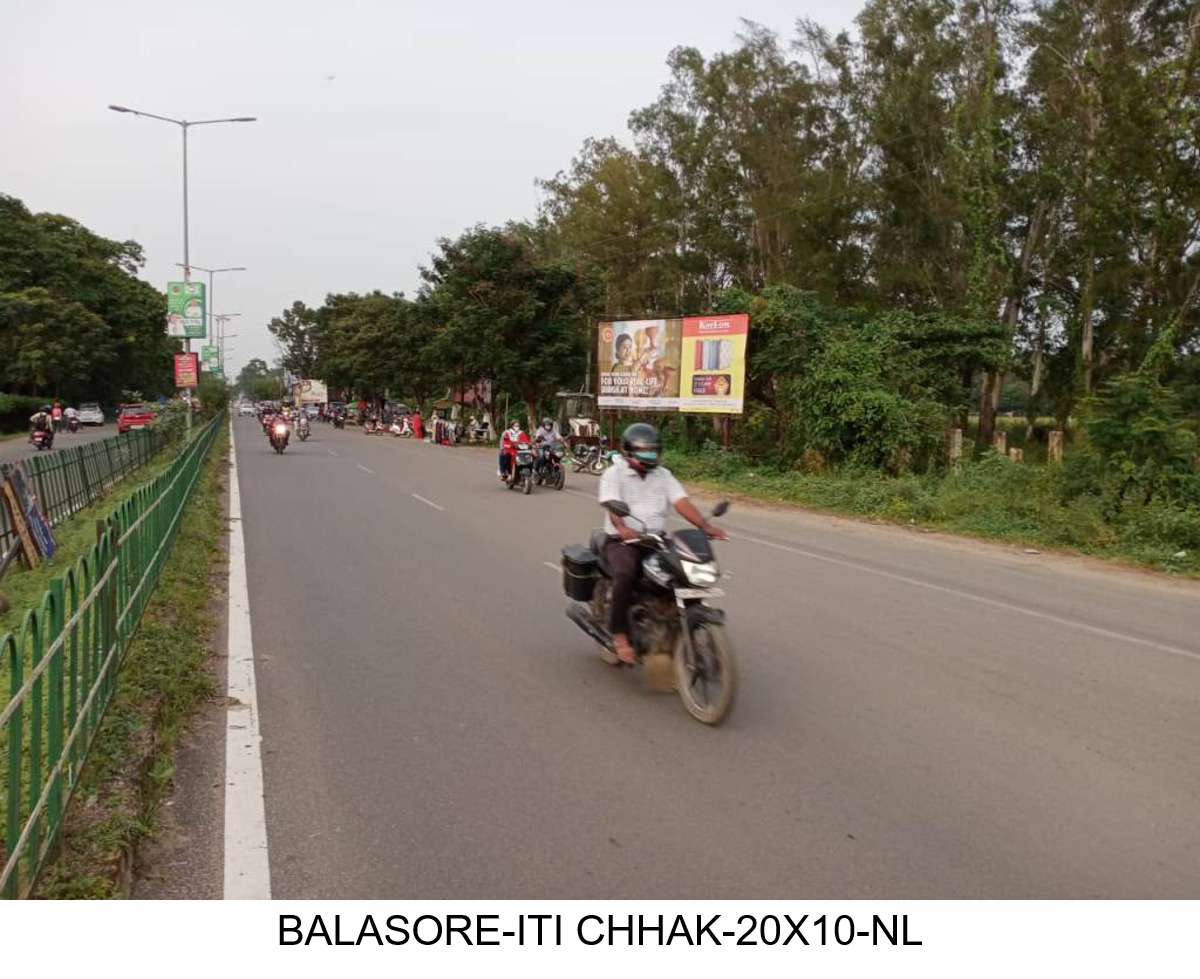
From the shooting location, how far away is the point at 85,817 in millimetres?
3857

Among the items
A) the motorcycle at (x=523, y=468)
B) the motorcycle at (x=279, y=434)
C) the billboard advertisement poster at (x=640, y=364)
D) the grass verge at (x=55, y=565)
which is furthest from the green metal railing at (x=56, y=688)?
the motorcycle at (x=279, y=434)

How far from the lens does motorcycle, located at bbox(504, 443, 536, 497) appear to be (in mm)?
20119

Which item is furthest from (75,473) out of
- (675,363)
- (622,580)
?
(675,363)

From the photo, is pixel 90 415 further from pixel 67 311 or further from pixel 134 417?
pixel 134 417

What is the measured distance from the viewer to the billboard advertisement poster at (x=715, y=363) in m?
23.9

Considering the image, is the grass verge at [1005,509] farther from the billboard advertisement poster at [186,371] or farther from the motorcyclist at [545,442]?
the billboard advertisement poster at [186,371]

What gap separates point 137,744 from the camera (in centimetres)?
473

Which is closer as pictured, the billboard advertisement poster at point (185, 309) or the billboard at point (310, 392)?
the billboard advertisement poster at point (185, 309)

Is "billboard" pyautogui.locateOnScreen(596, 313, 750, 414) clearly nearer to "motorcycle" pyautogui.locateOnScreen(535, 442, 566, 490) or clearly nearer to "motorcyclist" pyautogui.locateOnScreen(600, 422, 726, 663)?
"motorcycle" pyautogui.locateOnScreen(535, 442, 566, 490)

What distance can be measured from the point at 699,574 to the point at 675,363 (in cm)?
2075

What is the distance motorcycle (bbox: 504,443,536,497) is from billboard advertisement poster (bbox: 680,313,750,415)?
6.11m

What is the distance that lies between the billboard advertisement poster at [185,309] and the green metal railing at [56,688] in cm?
2224

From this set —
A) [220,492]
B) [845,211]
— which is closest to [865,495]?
[220,492]

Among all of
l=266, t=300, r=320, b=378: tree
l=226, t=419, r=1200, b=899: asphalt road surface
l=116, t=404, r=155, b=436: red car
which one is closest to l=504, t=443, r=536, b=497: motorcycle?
l=226, t=419, r=1200, b=899: asphalt road surface
